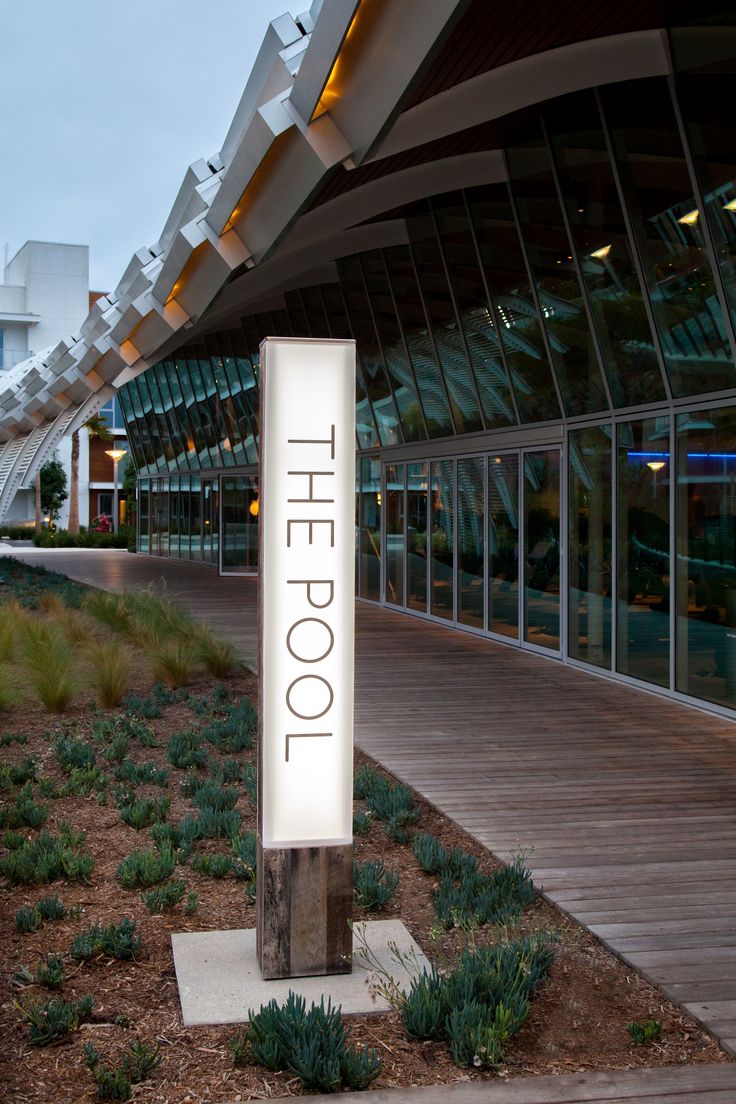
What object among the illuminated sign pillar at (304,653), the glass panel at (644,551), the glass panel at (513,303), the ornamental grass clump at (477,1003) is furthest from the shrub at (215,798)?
the glass panel at (513,303)

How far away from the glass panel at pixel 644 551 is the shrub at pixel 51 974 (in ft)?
22.1

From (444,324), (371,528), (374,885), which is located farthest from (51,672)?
(371,528)

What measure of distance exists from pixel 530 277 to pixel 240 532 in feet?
53.0

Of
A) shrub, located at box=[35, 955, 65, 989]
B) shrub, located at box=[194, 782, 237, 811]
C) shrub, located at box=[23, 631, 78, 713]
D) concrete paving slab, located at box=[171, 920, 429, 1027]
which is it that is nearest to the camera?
concrete paving slab, located at box=[171, 920, 429, 1027]

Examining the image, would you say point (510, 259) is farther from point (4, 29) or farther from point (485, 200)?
point (4, 29)

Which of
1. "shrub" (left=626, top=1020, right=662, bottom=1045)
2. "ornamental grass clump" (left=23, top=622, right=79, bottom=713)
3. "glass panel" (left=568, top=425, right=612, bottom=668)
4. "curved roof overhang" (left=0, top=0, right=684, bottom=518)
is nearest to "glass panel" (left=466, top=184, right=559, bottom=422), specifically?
"curved roof overhang" (left=0, top=0, right=684, bottom=518)

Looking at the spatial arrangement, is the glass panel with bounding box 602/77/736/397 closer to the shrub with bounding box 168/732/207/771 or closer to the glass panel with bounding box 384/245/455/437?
the shrub with bounding box 168/732/207/771

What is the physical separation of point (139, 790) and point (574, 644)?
6.07 m

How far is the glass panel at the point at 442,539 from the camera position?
15.3 meters

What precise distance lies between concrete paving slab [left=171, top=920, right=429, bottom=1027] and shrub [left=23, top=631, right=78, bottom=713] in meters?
4.71

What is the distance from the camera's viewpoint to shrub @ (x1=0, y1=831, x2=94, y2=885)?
16.5ft

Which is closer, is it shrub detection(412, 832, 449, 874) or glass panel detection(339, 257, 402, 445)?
shrub detection(412, 832, 449, 874)

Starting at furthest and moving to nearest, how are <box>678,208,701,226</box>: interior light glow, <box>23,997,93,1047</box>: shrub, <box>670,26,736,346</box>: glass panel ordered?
<box>678,208,701,226</box>: interior light glow, <box>670,26,736,346</box>: glass panel, <box>23,997,93,1047</box>: shrub

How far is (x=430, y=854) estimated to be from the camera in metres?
5.18
